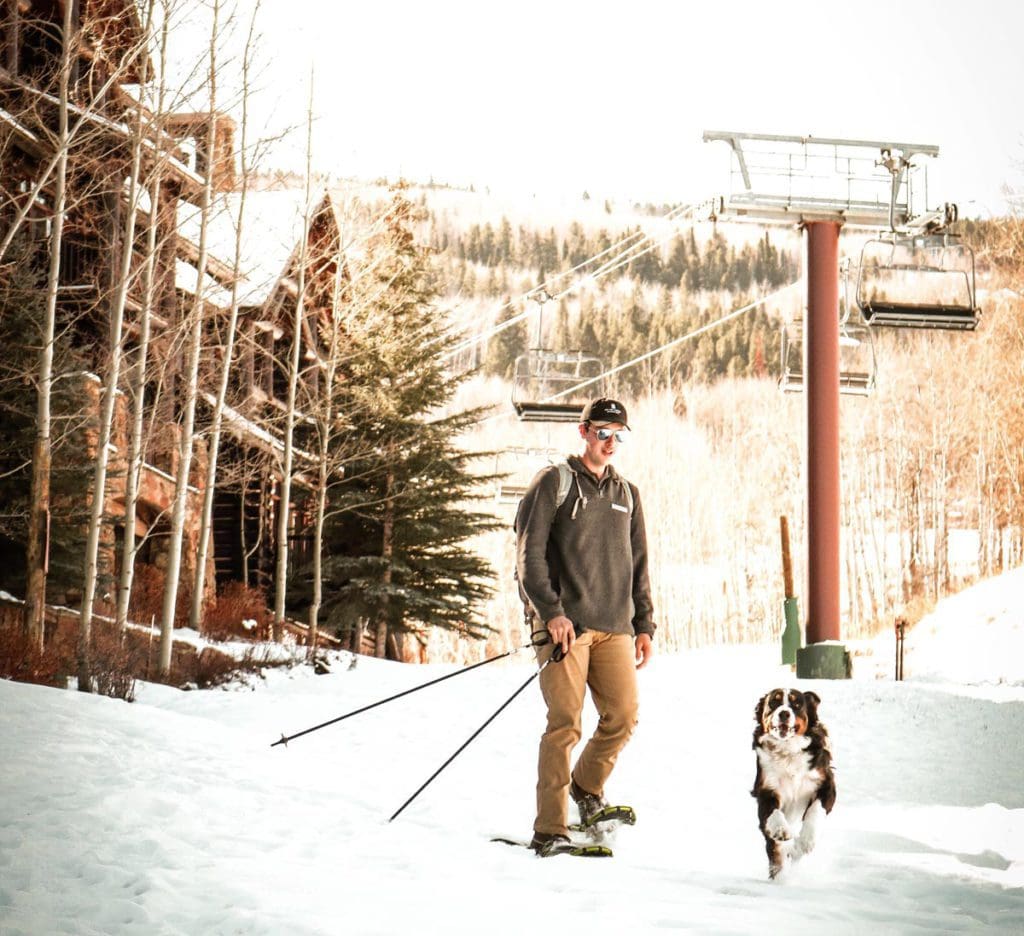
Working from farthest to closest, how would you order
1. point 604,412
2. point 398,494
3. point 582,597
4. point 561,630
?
point 398,494 < point 604,412 < point 582,597 < point 561,630

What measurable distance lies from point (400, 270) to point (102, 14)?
844 centimetres

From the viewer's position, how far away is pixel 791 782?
236 inches

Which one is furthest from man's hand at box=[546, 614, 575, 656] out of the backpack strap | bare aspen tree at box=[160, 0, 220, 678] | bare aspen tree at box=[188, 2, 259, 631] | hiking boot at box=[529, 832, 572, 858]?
bare aspen tree at box=[188, 2, 259, 631]

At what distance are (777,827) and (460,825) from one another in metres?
2.16

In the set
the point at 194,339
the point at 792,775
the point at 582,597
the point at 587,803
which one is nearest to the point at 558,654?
the point at 582,597

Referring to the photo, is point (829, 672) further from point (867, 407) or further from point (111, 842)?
point (867, 407)

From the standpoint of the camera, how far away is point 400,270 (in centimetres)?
2842

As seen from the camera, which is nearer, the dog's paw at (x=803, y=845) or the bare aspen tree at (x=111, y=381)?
the dog's paw at (x=803, y=845)

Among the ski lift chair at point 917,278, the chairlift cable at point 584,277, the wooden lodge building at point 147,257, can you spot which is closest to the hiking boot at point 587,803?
the ski lift chair at point 917,278

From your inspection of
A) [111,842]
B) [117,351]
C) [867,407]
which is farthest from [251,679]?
[867,407]

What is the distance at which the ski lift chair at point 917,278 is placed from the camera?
14.1 metres

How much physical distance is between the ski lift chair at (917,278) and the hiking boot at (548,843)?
9.02 meters

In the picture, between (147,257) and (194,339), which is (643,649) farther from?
(194,339)

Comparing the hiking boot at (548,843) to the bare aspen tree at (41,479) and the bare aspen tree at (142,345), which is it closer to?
the bare aspen tree at (41,479)
